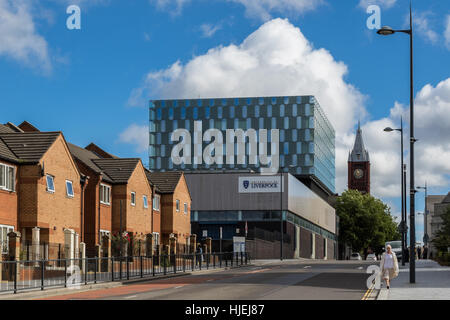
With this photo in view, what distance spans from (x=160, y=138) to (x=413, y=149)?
91.9 m

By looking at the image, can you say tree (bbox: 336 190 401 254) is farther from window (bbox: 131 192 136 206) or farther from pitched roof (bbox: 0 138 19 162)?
pitched roof (bbox: 0 138 19 162)

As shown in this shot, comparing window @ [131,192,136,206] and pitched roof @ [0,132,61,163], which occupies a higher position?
pitched roof @ [0,132,61,163]

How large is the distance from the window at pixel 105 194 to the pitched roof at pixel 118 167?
120cm

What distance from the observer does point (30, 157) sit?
4022 centimetres

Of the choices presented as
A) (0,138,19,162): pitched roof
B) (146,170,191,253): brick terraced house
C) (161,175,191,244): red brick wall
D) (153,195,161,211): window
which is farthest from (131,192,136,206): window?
(0,138,19,162): pitched roof

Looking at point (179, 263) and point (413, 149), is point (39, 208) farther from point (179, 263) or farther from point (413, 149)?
point (413, 149)

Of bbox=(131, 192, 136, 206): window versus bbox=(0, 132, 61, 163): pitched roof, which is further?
bbox=(131, 192, 136, 206): window

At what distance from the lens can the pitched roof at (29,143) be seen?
132ft

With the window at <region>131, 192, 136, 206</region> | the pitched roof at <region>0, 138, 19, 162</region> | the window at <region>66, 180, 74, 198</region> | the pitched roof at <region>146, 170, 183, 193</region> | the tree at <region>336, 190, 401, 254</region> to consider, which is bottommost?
the tree at <region>336, 190, 401, 254</region>

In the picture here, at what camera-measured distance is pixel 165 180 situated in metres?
66.6

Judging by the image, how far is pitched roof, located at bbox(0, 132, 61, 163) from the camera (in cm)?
4031

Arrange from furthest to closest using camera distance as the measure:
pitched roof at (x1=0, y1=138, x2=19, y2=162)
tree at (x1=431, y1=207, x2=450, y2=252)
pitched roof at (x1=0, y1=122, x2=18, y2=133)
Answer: tree at (x1=431, y1=207, x2=450, y2=252) < pitched roof at (x1=0, y1=122, x2=18, y2=133) < pitched roof at (x1=0, y1=138, x2=19, y2=162)

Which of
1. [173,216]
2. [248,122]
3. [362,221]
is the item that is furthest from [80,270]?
[362,221]

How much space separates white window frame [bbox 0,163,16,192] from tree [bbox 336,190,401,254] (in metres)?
101
